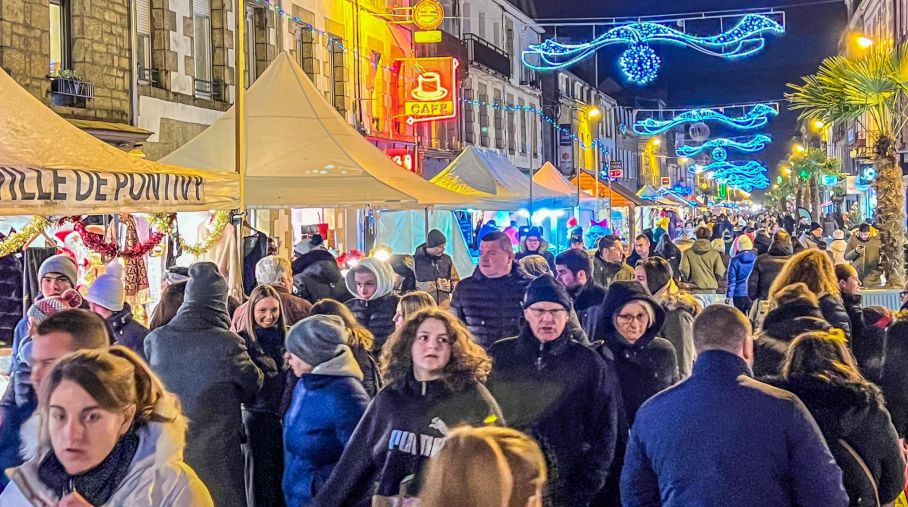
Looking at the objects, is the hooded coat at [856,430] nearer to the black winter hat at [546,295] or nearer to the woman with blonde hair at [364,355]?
the black winter hat at [546,295]

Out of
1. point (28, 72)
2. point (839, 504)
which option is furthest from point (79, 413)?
point (28, 72)

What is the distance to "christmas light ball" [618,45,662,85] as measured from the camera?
21438 mm

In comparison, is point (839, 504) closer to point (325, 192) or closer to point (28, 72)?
point (325, 192)

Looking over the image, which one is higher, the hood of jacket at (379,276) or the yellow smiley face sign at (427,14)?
the yellow smiley face sign at (427,14)

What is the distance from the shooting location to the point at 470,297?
8477 millimetres

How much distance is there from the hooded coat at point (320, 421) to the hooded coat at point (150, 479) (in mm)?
1765

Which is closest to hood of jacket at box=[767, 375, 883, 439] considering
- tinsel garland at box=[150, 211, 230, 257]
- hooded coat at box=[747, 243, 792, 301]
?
tinsel garland at box=[150, 211, 230, 257]

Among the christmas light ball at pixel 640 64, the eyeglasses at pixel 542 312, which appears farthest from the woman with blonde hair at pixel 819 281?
the christmas light ball at pixel 640 64

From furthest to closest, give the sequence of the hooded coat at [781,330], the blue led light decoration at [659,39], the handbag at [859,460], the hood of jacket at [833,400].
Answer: the blue led light decoration at [659,39] → the hooded coat at [781,330] → the handbag at [859,460] → the hood of jacket at [833,400]

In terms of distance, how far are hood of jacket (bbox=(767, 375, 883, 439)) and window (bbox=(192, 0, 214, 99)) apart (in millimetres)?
15004

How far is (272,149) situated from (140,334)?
189 inches

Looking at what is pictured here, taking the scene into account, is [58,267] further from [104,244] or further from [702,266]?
[702,266]

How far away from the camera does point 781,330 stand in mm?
6039

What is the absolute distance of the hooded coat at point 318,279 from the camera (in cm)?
1011
